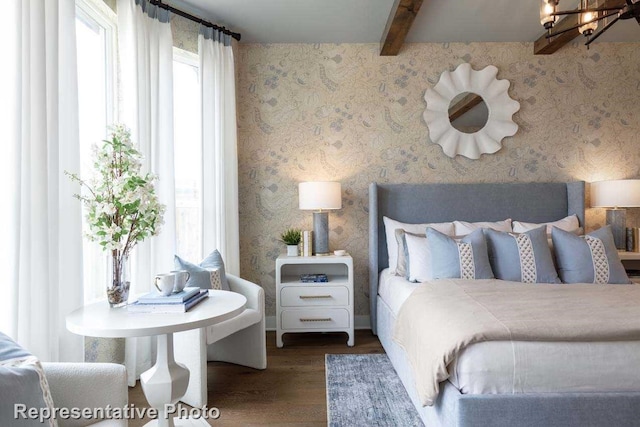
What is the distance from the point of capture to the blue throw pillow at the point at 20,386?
3.30ft

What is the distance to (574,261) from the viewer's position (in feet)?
9.42

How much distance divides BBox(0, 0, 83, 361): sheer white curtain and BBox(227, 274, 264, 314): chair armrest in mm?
1160

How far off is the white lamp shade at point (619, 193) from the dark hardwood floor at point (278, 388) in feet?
7.53

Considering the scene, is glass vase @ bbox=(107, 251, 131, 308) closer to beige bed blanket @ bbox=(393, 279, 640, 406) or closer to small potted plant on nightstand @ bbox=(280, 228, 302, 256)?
beige bed blanket @ bbox=(393, 279, 640, 406)

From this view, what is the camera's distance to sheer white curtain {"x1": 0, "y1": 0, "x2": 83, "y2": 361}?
155 centimetres

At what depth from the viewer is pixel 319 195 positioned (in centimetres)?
343

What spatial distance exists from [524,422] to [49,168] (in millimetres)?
2220

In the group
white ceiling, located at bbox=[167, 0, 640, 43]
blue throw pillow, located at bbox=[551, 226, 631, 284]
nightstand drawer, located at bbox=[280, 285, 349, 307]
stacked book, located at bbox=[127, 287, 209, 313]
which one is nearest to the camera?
stacked book, located at bbox=[127, 287, 209, 313]

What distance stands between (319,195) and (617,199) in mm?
2501

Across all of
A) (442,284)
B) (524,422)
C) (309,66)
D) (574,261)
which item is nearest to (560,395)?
(524,422)

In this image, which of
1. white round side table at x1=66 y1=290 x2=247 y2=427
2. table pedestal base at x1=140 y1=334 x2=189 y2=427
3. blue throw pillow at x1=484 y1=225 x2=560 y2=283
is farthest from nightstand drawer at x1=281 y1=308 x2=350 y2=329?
table pedestal base at x1=140 y1=334 x2=189 y2=427

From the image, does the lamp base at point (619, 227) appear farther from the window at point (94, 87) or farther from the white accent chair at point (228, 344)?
the window at point (94, 87)

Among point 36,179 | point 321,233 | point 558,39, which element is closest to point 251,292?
point 321,233

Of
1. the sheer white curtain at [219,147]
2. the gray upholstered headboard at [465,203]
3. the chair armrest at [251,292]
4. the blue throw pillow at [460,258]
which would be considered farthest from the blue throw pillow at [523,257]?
the sheer white curtain at [219,147]
